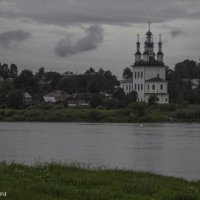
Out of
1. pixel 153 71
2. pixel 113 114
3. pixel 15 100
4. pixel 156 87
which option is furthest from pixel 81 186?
pixel 153 71

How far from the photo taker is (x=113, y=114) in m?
124

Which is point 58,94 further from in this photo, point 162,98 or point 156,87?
point 162,98

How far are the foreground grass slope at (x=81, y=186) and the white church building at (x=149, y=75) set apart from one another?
124016 mm

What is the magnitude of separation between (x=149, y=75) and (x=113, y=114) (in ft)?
88.6

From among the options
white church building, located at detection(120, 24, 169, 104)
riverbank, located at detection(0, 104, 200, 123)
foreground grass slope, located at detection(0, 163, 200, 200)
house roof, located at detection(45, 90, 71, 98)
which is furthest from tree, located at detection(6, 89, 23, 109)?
foreground grass slope, located at detection(0, 163, 200, 200)

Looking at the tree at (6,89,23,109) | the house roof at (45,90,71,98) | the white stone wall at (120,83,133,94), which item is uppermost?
the white stone wall at (120,83,133,94)

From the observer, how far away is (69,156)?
→ 129ft

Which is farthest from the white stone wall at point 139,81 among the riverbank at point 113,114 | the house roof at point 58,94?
the house roof at point 58,94

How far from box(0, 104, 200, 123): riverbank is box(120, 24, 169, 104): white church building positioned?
14805 millimetres

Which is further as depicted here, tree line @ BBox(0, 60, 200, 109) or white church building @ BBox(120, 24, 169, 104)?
white church building @ BBox(120, 24, 169, 104)

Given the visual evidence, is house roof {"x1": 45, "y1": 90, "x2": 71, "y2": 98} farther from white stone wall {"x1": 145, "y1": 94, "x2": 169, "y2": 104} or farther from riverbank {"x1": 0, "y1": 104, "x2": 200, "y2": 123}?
riverbank {"x1": 0, "y1": 104, "x2": 200, "y2": 123}

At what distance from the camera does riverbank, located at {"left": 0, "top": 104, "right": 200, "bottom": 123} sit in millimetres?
122438

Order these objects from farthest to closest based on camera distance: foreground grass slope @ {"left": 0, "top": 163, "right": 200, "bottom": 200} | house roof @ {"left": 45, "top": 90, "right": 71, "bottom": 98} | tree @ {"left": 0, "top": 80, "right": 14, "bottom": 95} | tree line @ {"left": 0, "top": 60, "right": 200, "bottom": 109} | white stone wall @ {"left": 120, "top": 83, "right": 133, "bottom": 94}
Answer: house roof @ {"left": 45, "top": 90, "right": 71, "bottom": 98}
tree @ {"left": 0, "top": 80, "right": 14, "bottom": 95}
white stone wall @ {"left": 120, "top": 83, "right": 133, "bottom": 94}
tree line @ {"left": 0, "top": 60, "right": 200, "bottom": 109}
foreground grass slope @ {"left": 0, "top": 163, "right": 200, "bottom": 200}

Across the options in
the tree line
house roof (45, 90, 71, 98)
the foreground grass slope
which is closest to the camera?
the foreground grass slope
